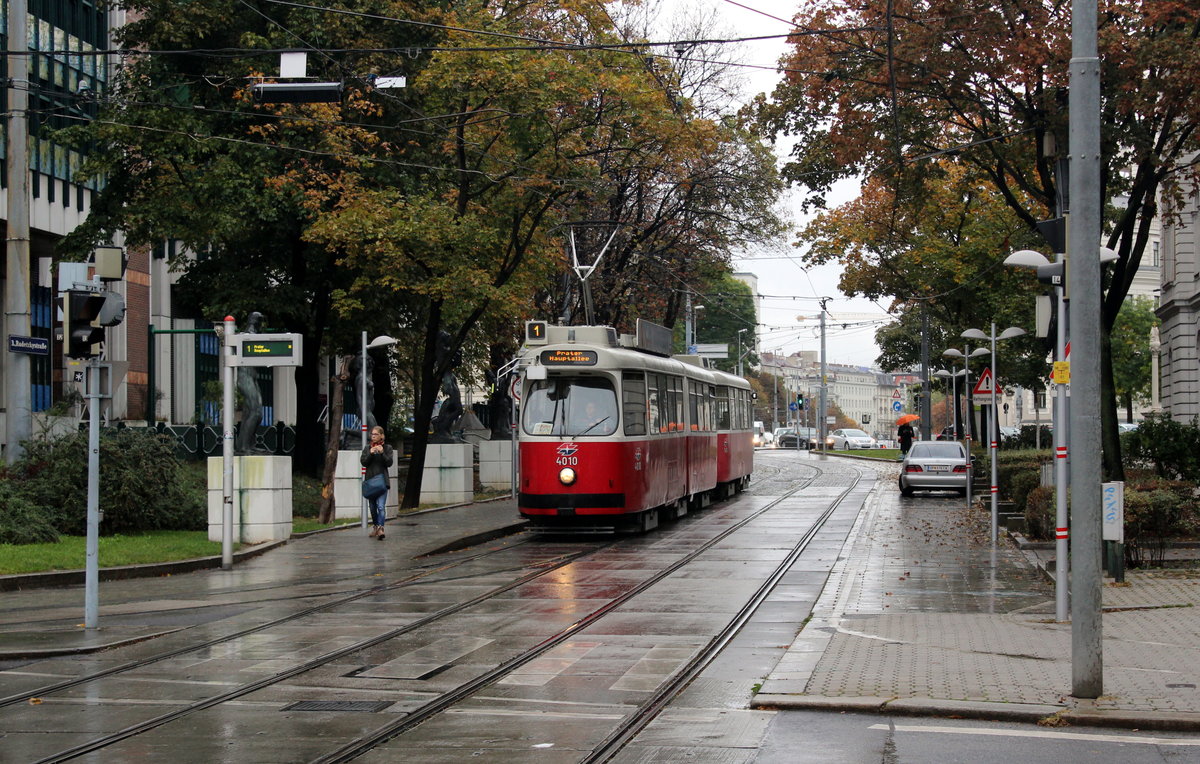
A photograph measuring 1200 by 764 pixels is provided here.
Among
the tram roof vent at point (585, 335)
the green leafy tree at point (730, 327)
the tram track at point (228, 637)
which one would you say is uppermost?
the green leafy tree at point (730, 327)

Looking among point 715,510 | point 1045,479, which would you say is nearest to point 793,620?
point 1045,479

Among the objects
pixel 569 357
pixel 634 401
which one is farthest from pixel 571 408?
pixel 634 401

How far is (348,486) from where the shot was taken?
2653cm

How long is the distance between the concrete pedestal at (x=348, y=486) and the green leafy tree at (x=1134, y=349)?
56033 millimetres

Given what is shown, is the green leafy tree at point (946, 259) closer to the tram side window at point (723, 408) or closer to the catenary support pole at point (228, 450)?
the tram side window at point (723, 408)

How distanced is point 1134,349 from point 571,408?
200 feet

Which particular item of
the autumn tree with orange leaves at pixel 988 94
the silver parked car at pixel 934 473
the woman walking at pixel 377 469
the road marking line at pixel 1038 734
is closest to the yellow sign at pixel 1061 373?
the road marking line at pixel 1038 734

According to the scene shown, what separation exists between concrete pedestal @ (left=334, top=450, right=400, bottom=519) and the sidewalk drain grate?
54.5 ft

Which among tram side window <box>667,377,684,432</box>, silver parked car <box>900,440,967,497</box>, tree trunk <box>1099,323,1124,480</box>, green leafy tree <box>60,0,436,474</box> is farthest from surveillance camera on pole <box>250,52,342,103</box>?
silver parked car <box>900,440,967,497</box>

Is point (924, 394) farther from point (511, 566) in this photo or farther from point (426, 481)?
point (511, 566)

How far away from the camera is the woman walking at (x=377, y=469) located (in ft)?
73.6

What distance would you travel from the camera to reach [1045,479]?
23094 mm

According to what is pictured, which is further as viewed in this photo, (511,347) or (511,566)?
(511,347)

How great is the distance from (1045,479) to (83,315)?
52.6ft
